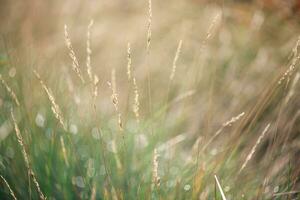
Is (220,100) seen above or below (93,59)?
below

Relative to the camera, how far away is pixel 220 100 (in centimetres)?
278

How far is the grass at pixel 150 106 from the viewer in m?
1.71

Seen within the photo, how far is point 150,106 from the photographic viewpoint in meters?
1.68

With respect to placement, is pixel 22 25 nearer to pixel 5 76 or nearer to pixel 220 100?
pixel 5 76

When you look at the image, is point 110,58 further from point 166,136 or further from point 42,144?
point 42,144

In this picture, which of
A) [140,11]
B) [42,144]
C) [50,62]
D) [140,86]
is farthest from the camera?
[140,11]

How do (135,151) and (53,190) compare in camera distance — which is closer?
(53,190)

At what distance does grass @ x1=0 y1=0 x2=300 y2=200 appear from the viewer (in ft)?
5.62

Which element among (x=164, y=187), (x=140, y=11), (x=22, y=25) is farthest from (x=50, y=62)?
(x=140, y=11)

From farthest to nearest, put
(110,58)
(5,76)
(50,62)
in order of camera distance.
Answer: (110,58) < (50,62) < (5,76)

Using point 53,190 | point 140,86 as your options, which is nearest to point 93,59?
point 140,86

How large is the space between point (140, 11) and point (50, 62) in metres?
1.69

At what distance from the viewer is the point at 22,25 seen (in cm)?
317

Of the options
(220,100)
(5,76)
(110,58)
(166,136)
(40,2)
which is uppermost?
(40,2)
